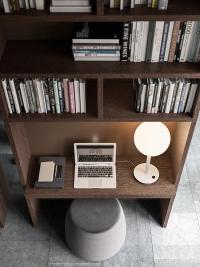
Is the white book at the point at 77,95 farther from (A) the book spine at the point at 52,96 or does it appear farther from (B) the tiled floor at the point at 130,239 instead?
(B) the tiled floor at the point at 130,239

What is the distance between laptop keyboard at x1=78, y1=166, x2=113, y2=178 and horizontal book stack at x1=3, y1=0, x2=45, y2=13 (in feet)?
3.74

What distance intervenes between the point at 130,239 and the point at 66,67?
1376 millimetres

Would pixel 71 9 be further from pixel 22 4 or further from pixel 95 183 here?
pixel 95 183

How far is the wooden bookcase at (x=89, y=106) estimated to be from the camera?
142 centimetres

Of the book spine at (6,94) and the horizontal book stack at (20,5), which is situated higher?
the horizontal book stack at (20,5)

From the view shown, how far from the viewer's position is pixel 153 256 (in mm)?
2275

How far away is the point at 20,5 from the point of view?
140cm

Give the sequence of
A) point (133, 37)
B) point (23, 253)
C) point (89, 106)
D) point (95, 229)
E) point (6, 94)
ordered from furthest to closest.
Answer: point (23, 253), point (95, 229), point (89, 106), point (6, 94), point (133, 37)

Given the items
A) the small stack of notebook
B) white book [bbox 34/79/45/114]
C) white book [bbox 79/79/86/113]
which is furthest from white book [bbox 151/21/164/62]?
the small stack of notebook

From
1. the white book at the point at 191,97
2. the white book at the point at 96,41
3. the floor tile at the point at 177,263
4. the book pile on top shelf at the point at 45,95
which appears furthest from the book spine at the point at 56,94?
the floor tile at the point at 177,263

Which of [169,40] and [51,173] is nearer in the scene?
[169,40]

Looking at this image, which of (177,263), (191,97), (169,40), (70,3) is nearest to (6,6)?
(70,3)

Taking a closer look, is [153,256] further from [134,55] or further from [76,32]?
[76,32]

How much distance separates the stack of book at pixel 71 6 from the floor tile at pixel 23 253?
1.63 metres
